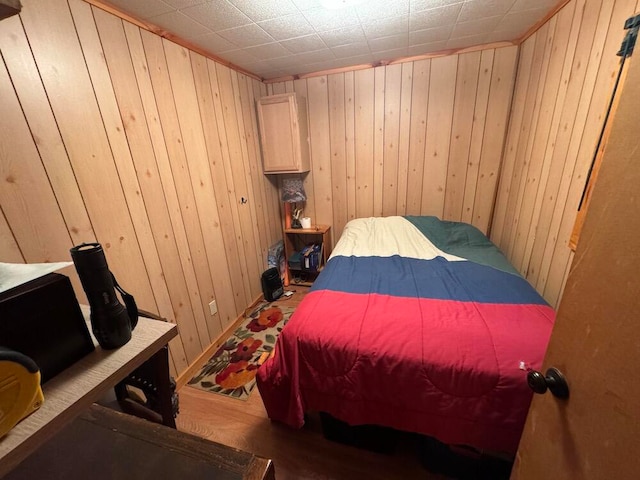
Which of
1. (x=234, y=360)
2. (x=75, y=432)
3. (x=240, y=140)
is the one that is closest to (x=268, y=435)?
(x=234, y=360)

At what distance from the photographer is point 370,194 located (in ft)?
9.50

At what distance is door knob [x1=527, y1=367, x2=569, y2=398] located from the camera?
62cm

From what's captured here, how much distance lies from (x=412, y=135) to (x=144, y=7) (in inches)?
87.2

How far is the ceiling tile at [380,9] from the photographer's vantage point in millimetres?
1521

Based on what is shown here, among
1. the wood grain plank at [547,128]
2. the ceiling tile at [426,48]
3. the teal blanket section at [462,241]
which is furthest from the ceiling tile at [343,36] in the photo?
the teal blanket section at [462,241]

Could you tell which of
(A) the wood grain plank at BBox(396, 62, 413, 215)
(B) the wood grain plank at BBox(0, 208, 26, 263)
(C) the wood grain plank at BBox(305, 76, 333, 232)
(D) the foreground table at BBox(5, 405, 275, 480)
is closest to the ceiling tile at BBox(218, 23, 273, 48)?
(C) the wood grain plank at BBox(305, 76, 333, 232)

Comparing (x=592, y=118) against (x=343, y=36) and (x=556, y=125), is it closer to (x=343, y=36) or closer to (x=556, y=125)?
(x=556, y=125)

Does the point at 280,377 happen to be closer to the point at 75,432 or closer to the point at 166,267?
the point at 75,432

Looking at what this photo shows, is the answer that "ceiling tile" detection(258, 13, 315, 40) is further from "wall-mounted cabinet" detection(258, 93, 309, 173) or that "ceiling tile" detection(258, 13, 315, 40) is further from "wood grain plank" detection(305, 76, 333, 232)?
"wood grain plank" detection(305, 76, 333, 232)

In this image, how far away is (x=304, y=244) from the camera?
331cm

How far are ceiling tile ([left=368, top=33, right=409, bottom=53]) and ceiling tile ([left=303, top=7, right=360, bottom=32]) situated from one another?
367mm

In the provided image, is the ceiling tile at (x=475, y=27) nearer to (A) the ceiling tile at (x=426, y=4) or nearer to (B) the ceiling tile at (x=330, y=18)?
(A) the ceiling tile at (x=426, y=4)

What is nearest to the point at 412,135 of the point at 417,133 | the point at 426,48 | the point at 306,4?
the point at 417,133

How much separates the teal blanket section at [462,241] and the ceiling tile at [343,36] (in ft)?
5.15
